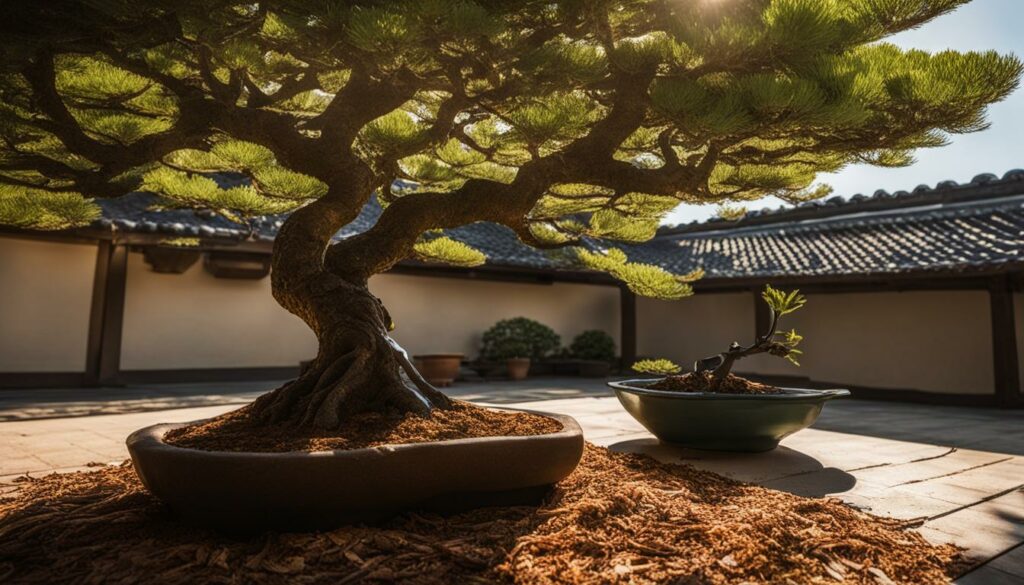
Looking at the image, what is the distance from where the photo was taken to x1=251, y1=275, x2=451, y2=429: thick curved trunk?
8.25ft

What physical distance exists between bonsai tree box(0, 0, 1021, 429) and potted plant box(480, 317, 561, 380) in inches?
280

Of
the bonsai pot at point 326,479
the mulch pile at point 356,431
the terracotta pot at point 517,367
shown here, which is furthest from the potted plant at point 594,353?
the bonsai pot at point 326,479

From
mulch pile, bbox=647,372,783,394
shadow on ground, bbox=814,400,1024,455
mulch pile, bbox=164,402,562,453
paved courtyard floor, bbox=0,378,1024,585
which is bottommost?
shadow on ground, bbox=814,400,1024,455

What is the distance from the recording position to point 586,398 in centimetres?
759

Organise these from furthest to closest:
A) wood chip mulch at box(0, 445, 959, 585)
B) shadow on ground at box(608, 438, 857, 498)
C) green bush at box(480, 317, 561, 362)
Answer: green bush at box(480, 317, 561, 362) → shadow on ground at box(608, 438, 857, 498) → wood chip mulch at box(0, 445, 959, 585)

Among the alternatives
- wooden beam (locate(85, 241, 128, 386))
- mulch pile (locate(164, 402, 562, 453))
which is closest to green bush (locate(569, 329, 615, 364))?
wooden beam (locate(85, 241, 128, 386))

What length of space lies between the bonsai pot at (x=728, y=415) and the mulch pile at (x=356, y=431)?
1.13m

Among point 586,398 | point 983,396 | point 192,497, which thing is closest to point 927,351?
point 983,396

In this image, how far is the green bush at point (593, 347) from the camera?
38.8 ft

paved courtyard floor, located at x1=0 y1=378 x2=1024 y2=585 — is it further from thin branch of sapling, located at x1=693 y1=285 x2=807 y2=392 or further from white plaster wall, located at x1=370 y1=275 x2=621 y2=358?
white plaster wall, located at x1=370 y1=275 x2=621 y2=358

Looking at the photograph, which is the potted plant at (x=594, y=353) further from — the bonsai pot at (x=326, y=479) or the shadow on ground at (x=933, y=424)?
the bonsai pot at (x=326, y=479)

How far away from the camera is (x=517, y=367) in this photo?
1072 centimetres

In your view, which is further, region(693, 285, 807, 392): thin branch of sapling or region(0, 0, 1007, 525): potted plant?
region(693, 285, 807, 392): thin branch of sapling

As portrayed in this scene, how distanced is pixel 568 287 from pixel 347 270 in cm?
1026
